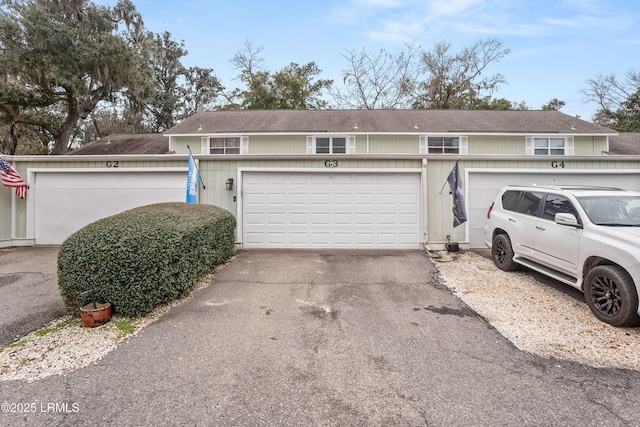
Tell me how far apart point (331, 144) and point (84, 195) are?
368 inches

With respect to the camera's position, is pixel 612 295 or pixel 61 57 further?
pixel 61 57

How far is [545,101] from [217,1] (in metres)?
31.3

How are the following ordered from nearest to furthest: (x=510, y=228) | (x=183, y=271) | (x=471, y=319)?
(x=471, y=319), (x=183, y=271), (x=510, y=228)

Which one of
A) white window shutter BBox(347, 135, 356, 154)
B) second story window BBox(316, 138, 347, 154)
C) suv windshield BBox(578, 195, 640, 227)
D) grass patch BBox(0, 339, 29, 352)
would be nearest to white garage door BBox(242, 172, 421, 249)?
suv windshield BBox(578, 195, 640, 227)

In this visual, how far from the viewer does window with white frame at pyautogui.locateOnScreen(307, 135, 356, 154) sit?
1378 cm

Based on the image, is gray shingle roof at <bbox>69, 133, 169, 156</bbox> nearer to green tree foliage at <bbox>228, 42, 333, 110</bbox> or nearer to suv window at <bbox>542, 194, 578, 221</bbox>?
green tree foliage at <bbox>228, 42, 333, 110</bbox>

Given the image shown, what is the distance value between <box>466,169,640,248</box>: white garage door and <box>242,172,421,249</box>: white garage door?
1591 mm

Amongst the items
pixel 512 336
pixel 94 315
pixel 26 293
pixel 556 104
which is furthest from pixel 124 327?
pixel 556 104

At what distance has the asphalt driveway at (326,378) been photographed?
7.22 ft

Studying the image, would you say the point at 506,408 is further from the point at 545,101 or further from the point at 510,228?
the point at 545,101

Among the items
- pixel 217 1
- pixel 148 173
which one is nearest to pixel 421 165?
pixel 148 173

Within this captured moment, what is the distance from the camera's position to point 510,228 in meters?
5.73

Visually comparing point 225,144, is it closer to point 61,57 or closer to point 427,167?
point 61,57

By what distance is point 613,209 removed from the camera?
436cm
